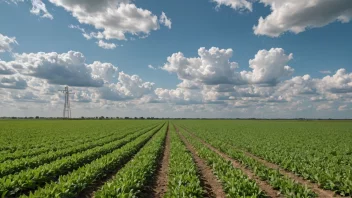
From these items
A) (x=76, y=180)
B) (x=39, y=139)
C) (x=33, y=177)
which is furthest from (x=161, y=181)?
(x=39, y=139)

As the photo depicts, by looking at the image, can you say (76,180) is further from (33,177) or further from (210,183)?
(210,183)

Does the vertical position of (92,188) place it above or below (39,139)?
below

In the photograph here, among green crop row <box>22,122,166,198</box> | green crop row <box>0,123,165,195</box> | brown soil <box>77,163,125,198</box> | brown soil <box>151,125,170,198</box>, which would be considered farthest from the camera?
brown soil <box>151,125,170,198</box>

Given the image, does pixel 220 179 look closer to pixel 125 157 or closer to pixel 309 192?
pixel 309 192

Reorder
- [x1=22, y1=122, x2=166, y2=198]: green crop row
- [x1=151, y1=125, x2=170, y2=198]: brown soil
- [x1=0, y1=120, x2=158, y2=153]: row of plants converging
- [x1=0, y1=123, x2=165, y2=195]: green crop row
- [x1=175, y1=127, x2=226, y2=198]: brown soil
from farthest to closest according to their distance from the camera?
[x1=0, y1=120, x2=158, y2=153]: row of plants converging, [x1=151, y1=125, x2=170, y2=198]: brown soil, [x1=175, y1=127, x2=226, y2=198]: brown soil, [x1=0, y1=123, x2=165, y2=195]: green crop row, [x1=22, y1=122, x2=166, y2=198]: green crop row

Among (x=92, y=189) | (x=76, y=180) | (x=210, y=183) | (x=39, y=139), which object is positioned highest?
(x=76, y=180)

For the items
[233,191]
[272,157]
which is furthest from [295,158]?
[233,191]

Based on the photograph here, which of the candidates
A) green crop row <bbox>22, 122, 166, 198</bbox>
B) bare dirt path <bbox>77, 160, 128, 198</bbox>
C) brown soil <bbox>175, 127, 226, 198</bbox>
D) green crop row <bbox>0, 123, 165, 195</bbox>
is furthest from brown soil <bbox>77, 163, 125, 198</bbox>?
brown soil <bbox>175, 127, 226, 198</bbox>

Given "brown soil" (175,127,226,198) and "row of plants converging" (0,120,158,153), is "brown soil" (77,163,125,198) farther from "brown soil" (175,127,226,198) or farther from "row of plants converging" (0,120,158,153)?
"row of plants converging" (0,120,158,153)

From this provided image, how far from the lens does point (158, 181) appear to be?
468 inches

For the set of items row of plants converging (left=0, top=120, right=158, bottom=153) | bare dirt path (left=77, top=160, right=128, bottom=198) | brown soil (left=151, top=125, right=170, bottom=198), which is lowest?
brown soil (left=151, top=125, right=170, bottom=198)

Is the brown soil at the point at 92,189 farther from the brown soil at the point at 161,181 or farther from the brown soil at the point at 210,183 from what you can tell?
the brown soil at the point at 210,183

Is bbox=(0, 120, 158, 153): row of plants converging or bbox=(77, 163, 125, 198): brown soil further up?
bbox=(0, 120, 158, 153): row of plants converging

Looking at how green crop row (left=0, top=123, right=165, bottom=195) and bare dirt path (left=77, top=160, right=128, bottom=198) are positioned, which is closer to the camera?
green crop row (left=0, top=123, right=165, bottom=195)
